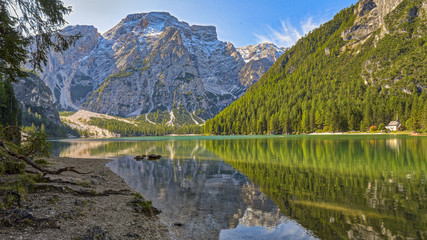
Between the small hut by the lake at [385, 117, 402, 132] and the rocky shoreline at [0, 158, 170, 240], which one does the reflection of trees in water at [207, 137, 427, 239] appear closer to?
the rocky shoreline at [0, 158, 170, 240]

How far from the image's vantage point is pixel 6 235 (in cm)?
772

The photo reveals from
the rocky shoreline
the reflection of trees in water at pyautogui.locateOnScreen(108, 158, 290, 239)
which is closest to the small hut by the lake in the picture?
the reflection of trees in water at pyautogui.locateOnScreen(108, 158, 290, 239)

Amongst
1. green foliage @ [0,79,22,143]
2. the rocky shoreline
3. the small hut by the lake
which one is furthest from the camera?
the small hut by the lake

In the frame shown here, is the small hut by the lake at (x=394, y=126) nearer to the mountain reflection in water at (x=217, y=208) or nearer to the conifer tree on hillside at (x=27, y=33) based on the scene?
the mountain reflection in water at (x=217, y=208)

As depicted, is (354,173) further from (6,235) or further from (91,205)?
(6,235)

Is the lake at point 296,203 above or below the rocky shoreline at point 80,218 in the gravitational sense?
below

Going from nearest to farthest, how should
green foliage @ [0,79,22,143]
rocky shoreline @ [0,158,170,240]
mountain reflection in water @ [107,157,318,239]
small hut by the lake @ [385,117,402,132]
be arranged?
rocky shoreline @ [0,158,170,240]
mountain reflection in water @ [107,157,318,239]
green foliage @ [0,79,22,143]
small hut by the lake @ [385,117,402,132]

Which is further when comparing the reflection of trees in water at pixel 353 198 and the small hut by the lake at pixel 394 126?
the small hut by the lake at pixel 394 126

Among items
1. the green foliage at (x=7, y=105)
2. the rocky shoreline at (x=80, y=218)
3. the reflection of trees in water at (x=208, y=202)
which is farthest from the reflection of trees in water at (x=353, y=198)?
the green foliage at (x=7, y=105)

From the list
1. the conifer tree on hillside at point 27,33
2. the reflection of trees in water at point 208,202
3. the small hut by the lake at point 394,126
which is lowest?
the reflection of trees in water at point 208,202

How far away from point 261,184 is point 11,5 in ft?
72.5

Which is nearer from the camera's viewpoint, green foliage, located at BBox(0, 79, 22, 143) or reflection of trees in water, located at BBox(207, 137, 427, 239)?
reflection of trees in water, located at BBox(207, 137, 427, 239)

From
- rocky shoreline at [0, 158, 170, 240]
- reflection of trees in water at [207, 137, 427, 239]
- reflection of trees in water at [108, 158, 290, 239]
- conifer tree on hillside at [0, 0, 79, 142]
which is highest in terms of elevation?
conifer tree on hillside at [0, 0, 79, 142]

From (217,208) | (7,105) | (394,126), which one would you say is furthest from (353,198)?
(394,126)
